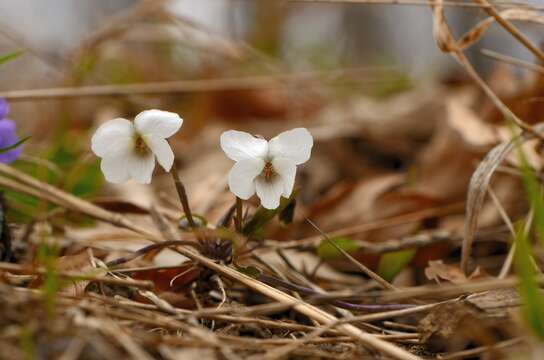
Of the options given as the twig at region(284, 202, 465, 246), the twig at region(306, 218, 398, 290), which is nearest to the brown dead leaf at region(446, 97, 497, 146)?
the twig at region(284, 202, 465, 246)

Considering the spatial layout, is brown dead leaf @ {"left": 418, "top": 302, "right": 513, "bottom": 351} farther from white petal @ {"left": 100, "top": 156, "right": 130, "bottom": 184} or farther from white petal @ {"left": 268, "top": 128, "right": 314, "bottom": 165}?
white petal @ {"left": 100, "top": 156, "right": 130, "bottom": 184}

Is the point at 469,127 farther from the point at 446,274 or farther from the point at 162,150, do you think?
the point at 162,150

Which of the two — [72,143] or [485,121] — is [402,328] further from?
[72,143]

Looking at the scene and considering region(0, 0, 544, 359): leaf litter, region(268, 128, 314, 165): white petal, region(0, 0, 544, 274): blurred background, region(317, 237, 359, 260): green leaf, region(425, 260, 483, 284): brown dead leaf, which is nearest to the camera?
region(0, 0, 544, 359): leaf litter

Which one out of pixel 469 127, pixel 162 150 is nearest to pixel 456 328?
pixel 162 150

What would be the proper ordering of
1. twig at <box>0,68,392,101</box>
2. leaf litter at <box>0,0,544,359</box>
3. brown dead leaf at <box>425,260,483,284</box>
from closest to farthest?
leaf litter at <box>0,0,544,359</box>, brown dead leaf at <box>425,260,483,284</box>, twig at <box>0,68,392,101</box>

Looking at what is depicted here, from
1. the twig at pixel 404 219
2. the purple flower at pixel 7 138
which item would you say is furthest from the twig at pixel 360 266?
the purple flower at pixel 7 138

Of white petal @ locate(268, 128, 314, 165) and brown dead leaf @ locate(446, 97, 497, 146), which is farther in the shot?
brown dead leaf @ locate(446, 97, 497, 146)

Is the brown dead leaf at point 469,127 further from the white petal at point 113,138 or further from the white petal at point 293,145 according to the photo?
the white petal at point 113,138
